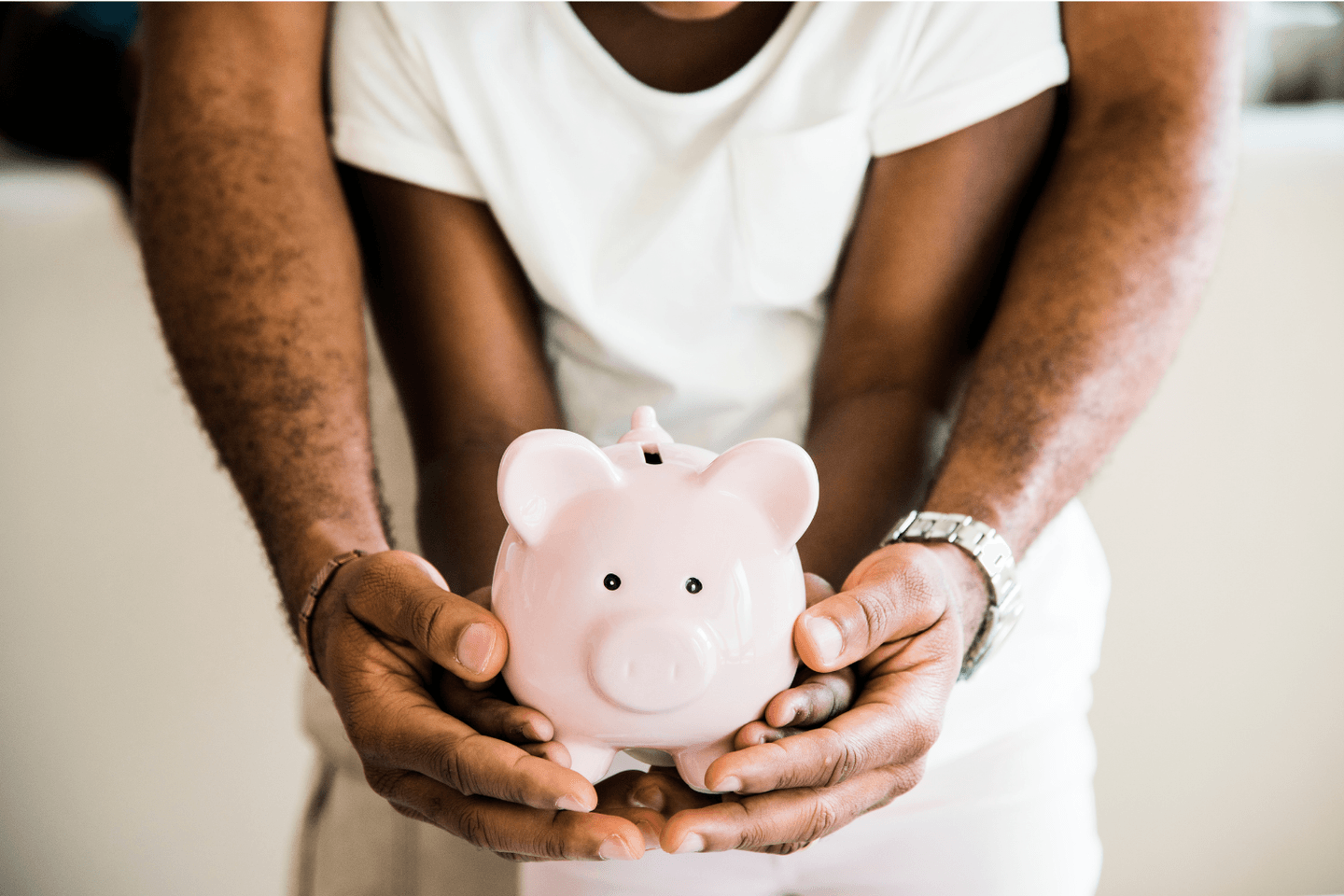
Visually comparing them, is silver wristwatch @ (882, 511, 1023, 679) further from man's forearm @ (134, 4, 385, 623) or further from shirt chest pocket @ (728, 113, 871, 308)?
man's forearm @ (134, 4, 385, 623)

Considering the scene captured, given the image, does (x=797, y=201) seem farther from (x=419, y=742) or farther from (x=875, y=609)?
(x=419, y=742)

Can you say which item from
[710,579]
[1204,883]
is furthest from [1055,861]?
[1204,883]

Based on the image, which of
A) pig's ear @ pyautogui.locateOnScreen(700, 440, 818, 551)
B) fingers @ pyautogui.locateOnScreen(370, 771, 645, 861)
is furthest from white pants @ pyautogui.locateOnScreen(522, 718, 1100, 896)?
pig's ear @ pyautogui.locateOnScreen(700, 440, 818, 551)

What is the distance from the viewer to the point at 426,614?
480 millimetres

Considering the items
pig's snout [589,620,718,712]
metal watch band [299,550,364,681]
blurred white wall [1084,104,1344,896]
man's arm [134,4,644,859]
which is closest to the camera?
pig's snout [589,620,718,712]

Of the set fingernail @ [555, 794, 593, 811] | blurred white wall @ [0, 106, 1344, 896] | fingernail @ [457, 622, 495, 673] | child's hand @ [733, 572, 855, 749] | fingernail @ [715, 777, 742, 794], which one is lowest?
blurred white wall @ [0, 106, 1344, 896]

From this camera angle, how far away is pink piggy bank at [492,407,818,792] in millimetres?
427

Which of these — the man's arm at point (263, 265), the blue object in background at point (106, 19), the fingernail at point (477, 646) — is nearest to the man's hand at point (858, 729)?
the fingernail at point (477, 646)

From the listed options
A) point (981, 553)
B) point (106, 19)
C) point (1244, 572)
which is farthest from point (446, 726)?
point (1244, 572)

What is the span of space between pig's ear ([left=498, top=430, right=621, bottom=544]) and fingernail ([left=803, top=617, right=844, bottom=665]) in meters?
0.11

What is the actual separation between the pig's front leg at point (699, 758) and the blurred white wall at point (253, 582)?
2.79 feet

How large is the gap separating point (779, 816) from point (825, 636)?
89 millimetres

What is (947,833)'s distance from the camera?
75 cm

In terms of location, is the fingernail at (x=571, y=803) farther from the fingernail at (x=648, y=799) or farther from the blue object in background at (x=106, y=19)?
the blue object in background at (x=106, y=19)
